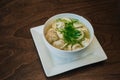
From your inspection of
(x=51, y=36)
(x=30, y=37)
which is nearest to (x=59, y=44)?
(x=51, y=36)

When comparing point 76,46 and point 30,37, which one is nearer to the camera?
point 76,46

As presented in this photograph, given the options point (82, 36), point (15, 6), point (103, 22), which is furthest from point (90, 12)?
point (15, 6)

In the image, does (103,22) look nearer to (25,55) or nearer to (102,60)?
(102,60)

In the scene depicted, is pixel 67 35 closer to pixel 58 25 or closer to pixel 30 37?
pixel 58 25

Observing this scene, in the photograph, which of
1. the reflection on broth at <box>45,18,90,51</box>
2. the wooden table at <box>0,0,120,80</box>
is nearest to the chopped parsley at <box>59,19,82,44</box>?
the reflection on broth at <box>45,18,90,51</box>

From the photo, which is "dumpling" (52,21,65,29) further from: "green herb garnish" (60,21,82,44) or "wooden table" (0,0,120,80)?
"wooden table" (0,0,120,80)

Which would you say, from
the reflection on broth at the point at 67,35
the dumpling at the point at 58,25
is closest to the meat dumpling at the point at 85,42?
the reflection on broth at the point at 67,35
